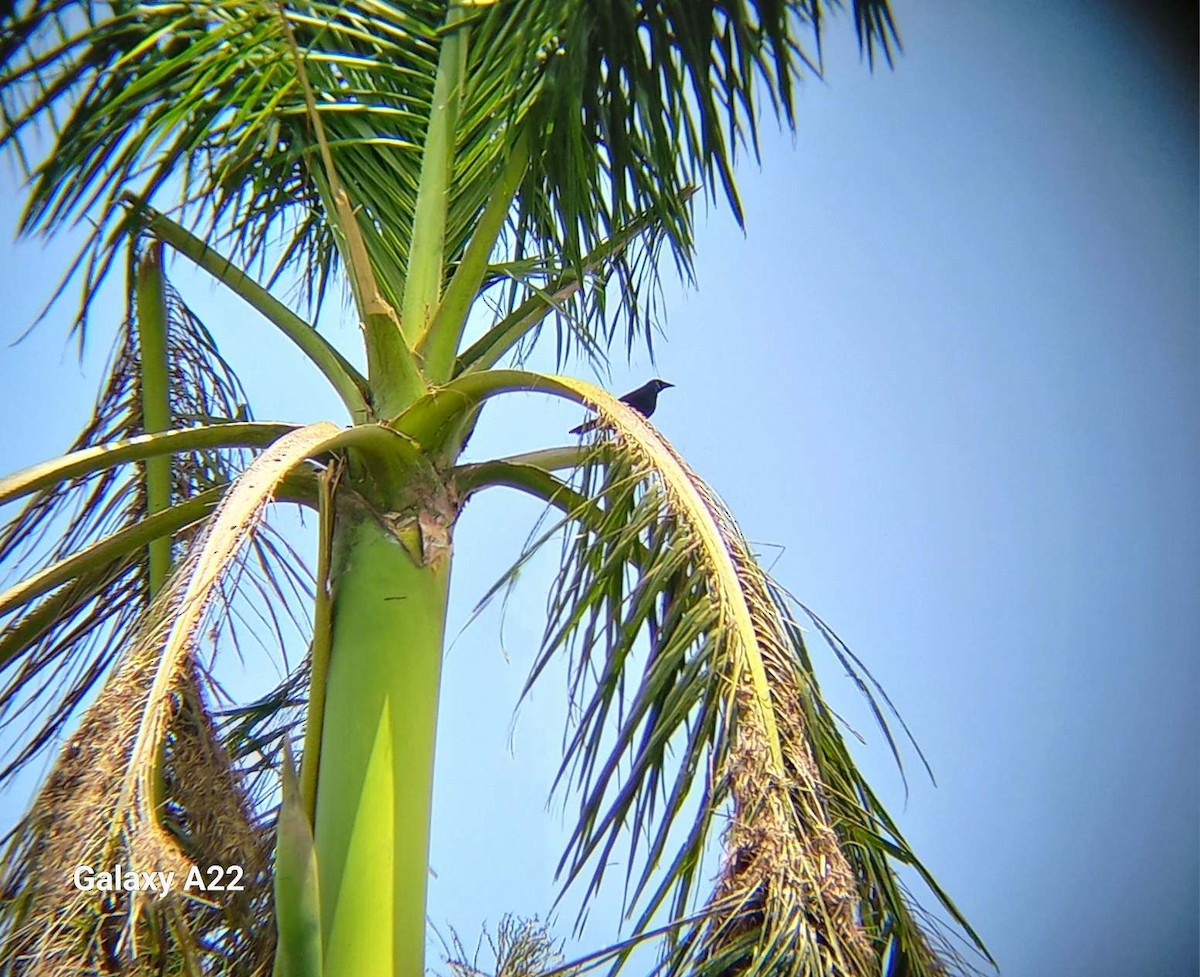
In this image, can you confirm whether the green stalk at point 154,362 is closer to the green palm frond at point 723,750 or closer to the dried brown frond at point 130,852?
the dried brown frond at point 130,852

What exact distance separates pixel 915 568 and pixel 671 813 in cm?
135

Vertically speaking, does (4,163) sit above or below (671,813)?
above

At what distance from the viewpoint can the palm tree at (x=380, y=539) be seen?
921 mm

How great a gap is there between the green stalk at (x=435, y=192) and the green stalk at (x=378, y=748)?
0.90ft

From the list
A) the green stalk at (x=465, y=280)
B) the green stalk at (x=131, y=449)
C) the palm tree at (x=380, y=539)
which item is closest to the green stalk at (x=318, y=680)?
the palm tree at (x=380, y=539)

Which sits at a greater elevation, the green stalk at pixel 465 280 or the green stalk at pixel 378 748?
the green stalk at pixel 465 280

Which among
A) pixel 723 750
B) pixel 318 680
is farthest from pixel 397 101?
pixel 723 750

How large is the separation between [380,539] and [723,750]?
0.49m

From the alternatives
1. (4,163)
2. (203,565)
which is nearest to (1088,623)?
(203,565)

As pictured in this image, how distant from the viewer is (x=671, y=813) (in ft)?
3.12

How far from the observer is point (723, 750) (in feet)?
3.06

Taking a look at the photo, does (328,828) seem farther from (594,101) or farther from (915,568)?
(915,568)

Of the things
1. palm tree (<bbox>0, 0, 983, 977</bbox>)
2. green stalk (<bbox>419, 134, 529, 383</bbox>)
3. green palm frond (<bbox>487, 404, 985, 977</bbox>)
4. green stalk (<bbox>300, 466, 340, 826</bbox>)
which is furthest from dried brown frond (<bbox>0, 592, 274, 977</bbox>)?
green stalk (<bbox>419, 134, 529, 383</bbox>)

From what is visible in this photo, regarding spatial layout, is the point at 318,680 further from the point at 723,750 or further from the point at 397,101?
the point at 397,101
